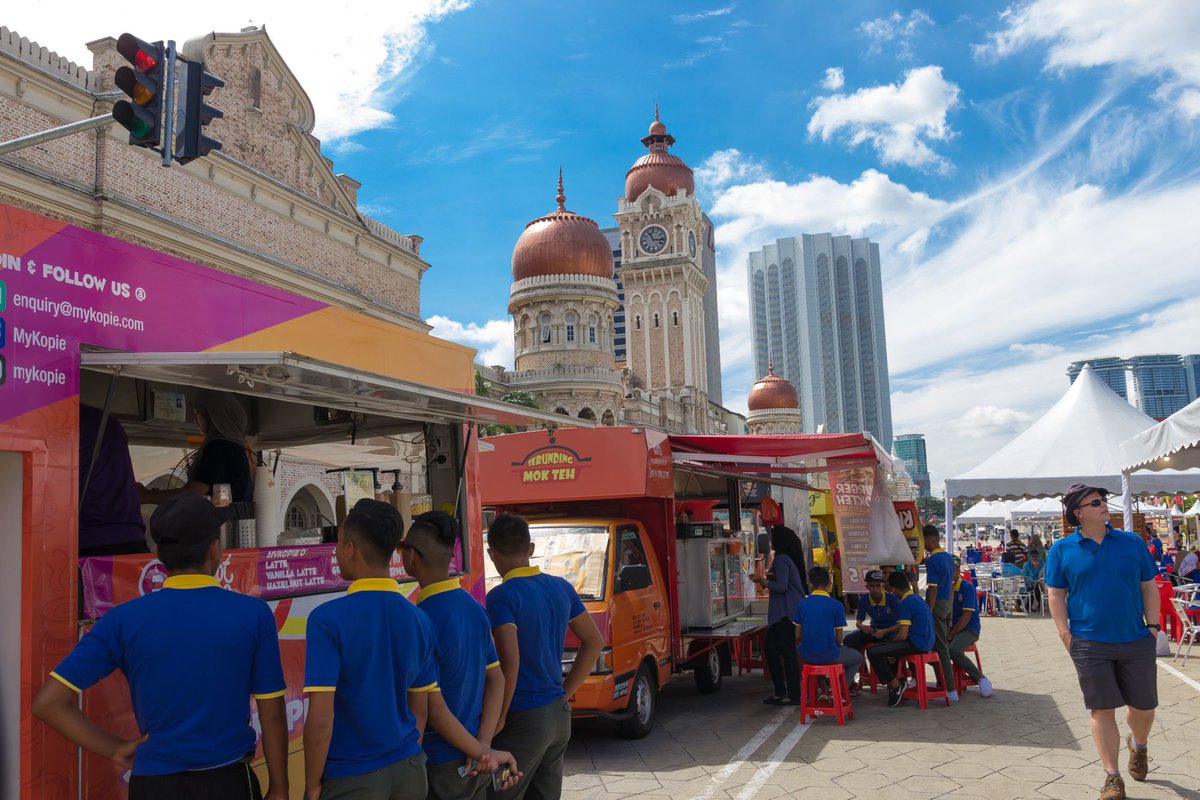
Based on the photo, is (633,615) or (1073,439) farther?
(1073,439)

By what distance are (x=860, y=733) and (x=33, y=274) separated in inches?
280

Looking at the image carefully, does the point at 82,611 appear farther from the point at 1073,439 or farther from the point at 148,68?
the point at 1073,439

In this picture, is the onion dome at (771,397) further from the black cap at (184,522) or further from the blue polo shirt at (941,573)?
the black cap at (184,522)

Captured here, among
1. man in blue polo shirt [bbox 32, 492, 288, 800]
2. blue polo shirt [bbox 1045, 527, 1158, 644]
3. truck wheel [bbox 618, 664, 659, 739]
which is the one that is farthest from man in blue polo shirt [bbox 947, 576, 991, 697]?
man in blue polo shirt [bbox 32, 492, 288, 800]

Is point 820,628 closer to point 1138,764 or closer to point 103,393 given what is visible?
point 1138,764

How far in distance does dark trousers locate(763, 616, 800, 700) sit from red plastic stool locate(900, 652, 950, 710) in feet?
3.53

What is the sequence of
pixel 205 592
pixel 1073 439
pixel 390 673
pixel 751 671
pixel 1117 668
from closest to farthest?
1. pixel 205 592
2. pixel 390 673
3. pixel 1117 668
4. pixel 751 671
5. pixel 1073 439

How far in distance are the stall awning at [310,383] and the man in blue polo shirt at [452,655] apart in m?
0.87

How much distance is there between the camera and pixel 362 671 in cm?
310

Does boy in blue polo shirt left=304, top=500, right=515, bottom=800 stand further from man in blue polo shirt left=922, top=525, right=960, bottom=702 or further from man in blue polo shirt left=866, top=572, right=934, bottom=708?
man in blue polo shirt left=922, top=525, right=960, bottom=702

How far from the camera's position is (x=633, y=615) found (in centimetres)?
803

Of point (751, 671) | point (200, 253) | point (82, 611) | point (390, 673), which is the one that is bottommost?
point (751, 671)

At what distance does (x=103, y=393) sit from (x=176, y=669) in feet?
7.74

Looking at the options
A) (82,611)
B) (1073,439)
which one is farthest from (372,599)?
(1073,439)
